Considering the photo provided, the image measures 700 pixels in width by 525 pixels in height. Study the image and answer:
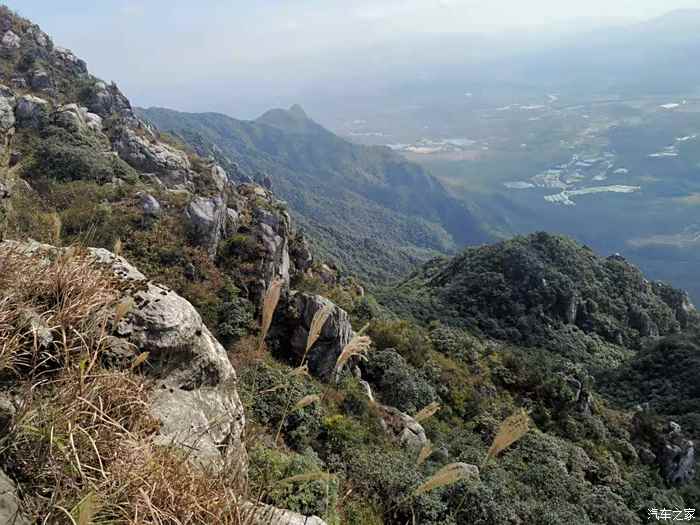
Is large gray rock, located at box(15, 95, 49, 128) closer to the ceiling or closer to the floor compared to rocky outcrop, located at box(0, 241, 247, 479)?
closer to the ceiling

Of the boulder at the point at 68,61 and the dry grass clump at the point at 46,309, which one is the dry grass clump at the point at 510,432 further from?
the boulder at the point at 68,61

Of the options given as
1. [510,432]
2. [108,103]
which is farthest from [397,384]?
[108,103]

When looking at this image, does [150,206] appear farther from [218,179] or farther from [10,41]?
[10,41]

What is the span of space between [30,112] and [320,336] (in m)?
18.6

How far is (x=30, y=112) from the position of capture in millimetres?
20984

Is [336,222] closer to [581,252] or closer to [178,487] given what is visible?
[581,252]

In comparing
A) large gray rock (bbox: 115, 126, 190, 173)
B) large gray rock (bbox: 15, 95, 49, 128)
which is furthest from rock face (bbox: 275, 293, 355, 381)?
large gray rock (bbox: 15, 95, 49, 128)

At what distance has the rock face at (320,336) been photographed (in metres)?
11.7

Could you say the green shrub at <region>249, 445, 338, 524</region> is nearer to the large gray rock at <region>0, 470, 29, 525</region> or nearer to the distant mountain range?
the large gray rock at <region>0, 470, 29, 525</region>

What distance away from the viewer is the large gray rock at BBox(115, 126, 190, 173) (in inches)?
905

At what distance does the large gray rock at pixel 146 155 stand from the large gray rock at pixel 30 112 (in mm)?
3229

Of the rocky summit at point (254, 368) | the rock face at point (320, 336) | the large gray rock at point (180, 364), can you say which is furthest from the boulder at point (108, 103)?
the large gray rock at point (180, 364)

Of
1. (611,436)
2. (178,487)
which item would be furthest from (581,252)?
(178,487)

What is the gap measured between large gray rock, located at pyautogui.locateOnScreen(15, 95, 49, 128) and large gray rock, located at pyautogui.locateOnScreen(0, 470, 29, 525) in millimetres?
23435
